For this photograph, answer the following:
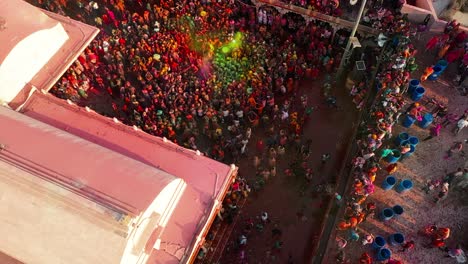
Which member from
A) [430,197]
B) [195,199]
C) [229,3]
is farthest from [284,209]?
[229,3]

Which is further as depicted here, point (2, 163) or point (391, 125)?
point (391, 125)

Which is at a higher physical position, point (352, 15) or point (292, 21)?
point (352, 15)

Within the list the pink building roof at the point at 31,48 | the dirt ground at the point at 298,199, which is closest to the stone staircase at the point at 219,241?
the dirt ground at the point at 298,199

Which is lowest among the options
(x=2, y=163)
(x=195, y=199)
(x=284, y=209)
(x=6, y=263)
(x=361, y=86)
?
(x=6, y=263)

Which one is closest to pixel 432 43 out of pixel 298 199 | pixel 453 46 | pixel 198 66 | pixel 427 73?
pixel 453 46

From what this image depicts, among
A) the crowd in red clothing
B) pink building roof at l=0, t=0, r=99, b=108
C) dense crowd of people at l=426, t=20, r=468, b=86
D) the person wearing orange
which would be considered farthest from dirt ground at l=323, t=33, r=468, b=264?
pink building roof at l=0, t=0, r=99, b=108

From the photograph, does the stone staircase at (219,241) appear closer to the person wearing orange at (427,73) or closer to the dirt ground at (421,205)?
the dirt ground at (421,205)

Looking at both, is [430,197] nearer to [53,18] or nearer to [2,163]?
[2,163]
